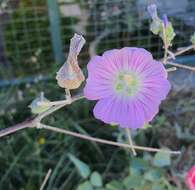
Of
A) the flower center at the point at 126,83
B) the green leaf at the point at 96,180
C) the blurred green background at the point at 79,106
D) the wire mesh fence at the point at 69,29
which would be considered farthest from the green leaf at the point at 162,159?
the wire mesh fence at the point at 69,29

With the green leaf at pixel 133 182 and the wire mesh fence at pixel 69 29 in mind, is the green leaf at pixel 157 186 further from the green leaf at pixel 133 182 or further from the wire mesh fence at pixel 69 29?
the wire mesh fence at pixel 69 29

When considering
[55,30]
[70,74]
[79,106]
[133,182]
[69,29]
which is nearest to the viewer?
[70,74]

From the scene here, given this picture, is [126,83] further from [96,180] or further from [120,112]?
[96,180]

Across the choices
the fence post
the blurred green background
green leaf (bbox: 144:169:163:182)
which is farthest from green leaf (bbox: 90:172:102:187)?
the fence post

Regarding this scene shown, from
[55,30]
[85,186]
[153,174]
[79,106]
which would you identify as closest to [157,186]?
[153,174]

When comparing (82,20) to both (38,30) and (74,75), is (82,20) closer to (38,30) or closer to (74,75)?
(38,30)

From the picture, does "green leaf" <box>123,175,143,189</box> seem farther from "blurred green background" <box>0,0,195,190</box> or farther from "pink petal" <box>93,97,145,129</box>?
"pink petal" <box>93,97,145,129</box>
